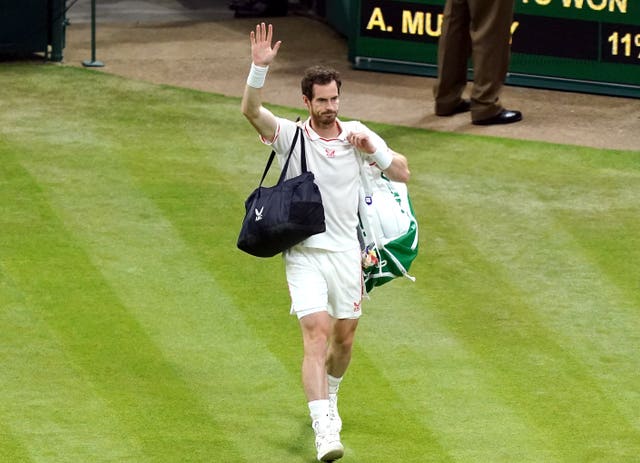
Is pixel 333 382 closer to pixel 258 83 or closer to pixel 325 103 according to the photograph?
pixel 325 103

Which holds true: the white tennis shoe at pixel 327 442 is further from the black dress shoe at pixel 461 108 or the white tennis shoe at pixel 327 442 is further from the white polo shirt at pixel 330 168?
the black dress shoe at pixel 461 108

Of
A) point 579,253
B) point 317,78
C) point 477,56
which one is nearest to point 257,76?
point 317,78

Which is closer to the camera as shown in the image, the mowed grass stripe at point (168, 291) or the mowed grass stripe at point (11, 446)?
the mowed grass stripe at point (11, 446)

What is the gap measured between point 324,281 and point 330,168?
565 millimetres

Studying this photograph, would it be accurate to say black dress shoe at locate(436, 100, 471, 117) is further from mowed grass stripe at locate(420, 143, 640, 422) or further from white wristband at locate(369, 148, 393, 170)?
white wristband at locate(369, 148, 393, 170)

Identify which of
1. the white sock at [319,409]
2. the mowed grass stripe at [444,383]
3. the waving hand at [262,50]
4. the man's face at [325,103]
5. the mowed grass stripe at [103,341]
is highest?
the waving hand at [262,50]

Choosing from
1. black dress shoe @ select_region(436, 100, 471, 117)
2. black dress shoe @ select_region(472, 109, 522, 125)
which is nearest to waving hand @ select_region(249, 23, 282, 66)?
black dress shoe @ select_region(472, 109, 522, 125)

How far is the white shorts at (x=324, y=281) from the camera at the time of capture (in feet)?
25.8

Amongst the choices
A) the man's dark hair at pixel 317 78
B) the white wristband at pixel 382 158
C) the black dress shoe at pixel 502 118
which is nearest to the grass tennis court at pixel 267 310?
the black dress shoe at pixel 502 118

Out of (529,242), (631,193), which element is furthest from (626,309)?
(631,193)

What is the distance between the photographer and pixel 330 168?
7914 mm

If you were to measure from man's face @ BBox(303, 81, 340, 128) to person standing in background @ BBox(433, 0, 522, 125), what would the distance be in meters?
6.67

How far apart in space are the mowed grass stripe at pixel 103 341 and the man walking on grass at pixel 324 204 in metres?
0.63

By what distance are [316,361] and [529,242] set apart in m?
3.88
